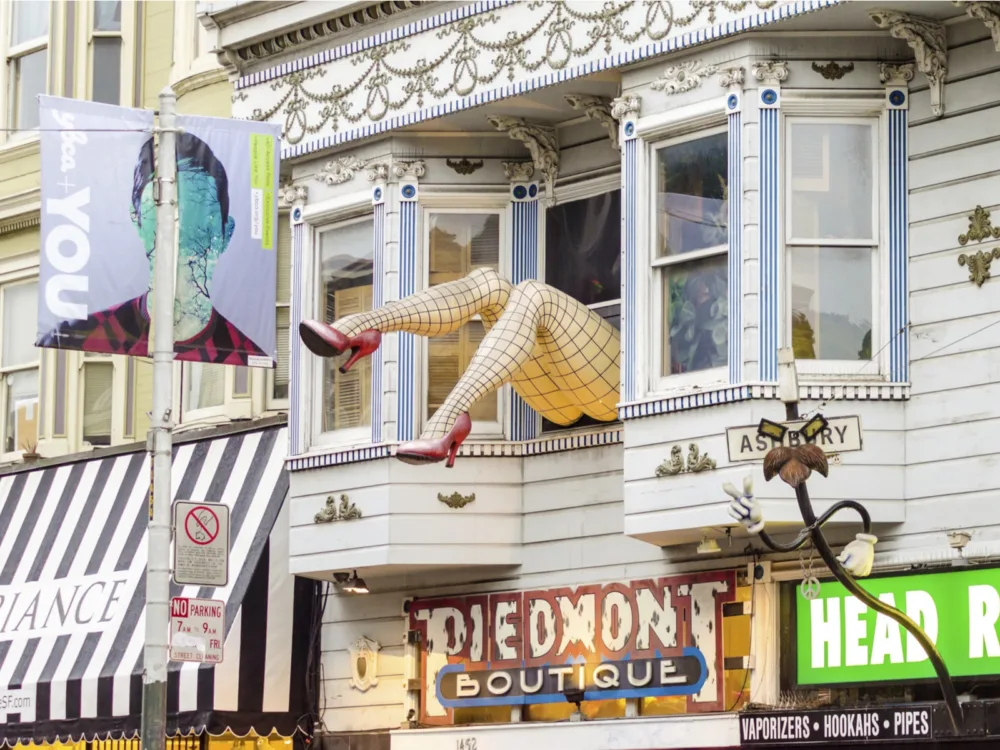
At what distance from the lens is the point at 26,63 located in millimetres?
25438

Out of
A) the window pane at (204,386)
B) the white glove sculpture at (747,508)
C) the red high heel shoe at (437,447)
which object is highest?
the window pane at (204,386)

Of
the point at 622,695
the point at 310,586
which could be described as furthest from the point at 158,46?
the point at 622,695

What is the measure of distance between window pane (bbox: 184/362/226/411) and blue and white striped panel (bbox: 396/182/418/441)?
377cm

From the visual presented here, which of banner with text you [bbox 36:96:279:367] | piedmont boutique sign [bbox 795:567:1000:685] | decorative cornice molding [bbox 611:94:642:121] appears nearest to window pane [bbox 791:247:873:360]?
piedmont boutique sign [bbox 795:567:1000:685]

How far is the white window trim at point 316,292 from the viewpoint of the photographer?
1948 centimetres

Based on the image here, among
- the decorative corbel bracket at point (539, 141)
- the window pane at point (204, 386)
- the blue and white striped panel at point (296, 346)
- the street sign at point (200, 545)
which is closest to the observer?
the street sign at point (200, 545)

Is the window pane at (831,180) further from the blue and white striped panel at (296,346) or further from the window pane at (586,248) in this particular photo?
the blue and white striped panel at (296,346)

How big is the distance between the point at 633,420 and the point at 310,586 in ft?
15.2

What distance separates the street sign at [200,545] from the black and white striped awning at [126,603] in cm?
263

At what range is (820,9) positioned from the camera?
620 inches

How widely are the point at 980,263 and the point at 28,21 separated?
45.2 ft

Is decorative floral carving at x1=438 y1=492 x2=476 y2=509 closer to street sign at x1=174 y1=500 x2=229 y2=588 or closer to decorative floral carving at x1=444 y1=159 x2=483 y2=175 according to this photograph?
street sign at x1=174 y1=500 x2=229 y2=588

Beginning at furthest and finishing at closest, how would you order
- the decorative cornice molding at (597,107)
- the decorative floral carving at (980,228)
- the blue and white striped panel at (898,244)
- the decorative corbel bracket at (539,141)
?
1. the decorative corbel bracket at (539,141)
2. the decorative cornice molding at (597,107)
3. the blue and white striped panel at (898,244)
4. the decorative floral carving at (980,228)

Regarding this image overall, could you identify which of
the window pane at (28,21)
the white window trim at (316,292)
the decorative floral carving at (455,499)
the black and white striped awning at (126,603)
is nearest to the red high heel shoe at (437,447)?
the decorative floral carving at (455,499)
